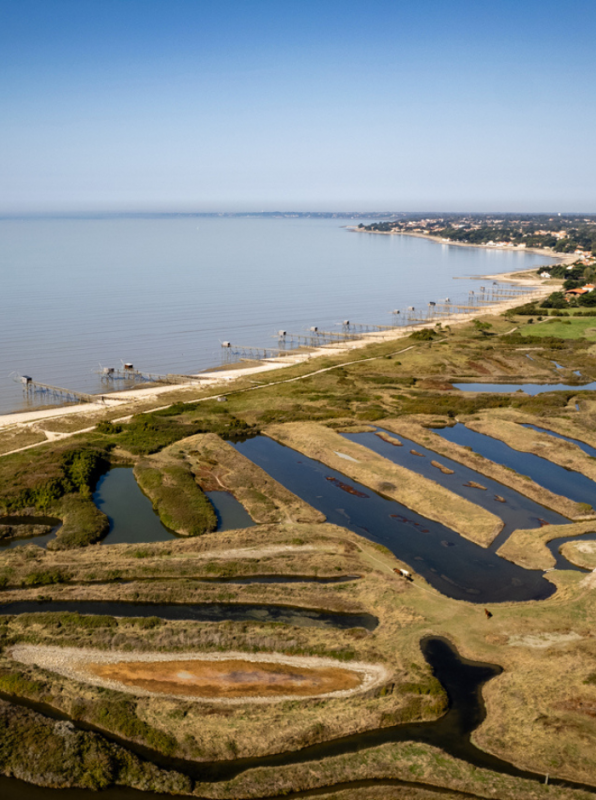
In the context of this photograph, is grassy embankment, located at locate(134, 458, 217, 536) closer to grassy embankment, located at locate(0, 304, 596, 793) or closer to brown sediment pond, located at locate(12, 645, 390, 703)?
grassy embankment, located at locate(0, 304, 596, 793)

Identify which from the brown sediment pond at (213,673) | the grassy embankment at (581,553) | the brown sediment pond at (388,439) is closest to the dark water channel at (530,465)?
the brown sediment pond at (388,439)

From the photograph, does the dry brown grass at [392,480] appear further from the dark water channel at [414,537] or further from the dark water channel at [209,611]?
the dark water channel at [209,611]

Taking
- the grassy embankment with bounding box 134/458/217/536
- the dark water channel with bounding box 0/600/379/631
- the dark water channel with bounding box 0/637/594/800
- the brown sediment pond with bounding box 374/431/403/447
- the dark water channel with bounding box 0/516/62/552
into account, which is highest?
the brown sediment pond with bounding box 374/431/403/447

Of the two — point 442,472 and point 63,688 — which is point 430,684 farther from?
point 442,472

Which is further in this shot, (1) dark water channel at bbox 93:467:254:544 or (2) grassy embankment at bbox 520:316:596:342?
(2) grassy embankment at bbox 520:316:596:342

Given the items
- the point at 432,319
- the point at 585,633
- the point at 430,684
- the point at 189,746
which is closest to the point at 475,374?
the point at 432,319

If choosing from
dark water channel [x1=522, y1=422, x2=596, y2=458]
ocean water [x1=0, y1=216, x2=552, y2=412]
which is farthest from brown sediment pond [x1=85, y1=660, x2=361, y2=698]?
ocean water [x1=0, y1=216, x2=552, y2=412]
